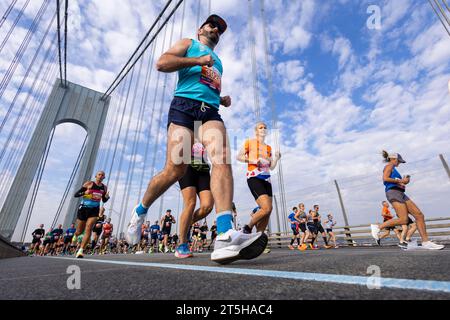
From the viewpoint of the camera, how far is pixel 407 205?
3.32 metres

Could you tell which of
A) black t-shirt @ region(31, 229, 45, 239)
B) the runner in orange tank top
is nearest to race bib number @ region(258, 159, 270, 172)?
the runner in orange tank top

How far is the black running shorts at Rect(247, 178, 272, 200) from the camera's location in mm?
3201

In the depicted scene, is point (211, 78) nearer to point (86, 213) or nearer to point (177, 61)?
point (177, 61)

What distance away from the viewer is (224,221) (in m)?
1.34

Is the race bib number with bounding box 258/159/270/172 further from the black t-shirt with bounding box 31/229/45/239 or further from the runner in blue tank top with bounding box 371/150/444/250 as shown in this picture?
the black t-shirt with bounding box 31/229/45/239

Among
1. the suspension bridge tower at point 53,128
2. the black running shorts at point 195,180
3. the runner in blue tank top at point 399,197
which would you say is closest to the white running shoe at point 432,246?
the runner in blue tank top at point 399,197

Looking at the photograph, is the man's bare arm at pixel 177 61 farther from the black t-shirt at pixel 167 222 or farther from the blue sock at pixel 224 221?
the black t-shirt at pixel 167 222

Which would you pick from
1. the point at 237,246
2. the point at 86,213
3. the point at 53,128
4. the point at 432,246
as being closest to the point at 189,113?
the point at 237,246

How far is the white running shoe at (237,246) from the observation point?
1.21m

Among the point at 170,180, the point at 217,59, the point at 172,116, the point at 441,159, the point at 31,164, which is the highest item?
the point at 31,164

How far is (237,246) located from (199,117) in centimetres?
87
